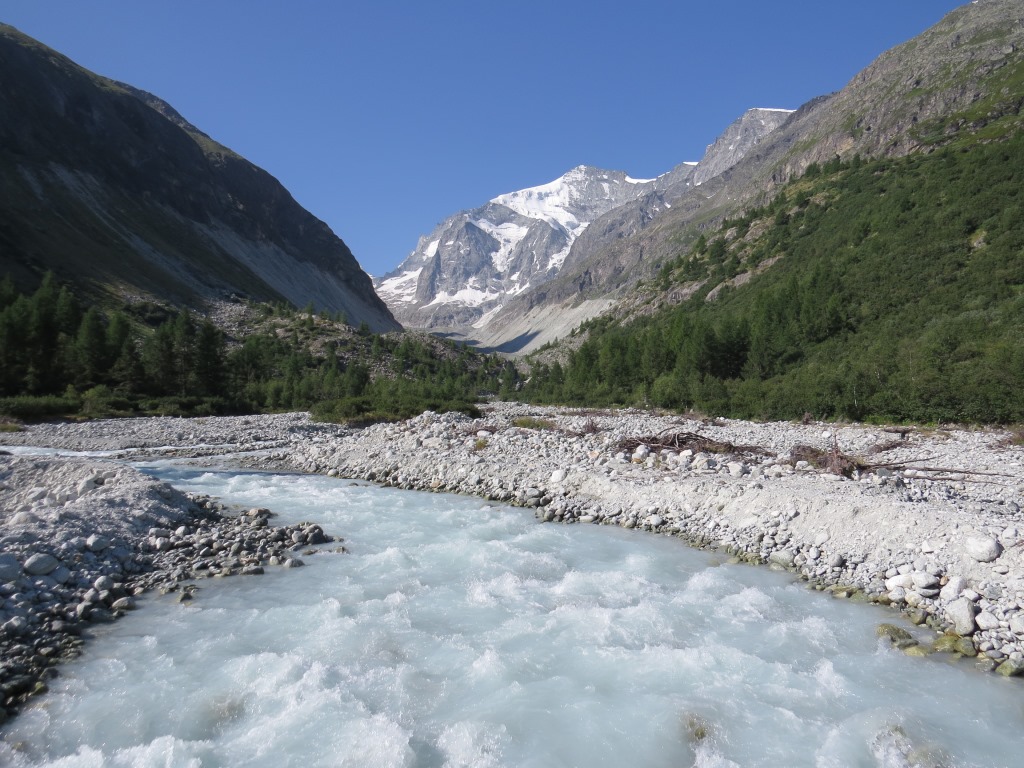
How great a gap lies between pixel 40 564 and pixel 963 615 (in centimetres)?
1275

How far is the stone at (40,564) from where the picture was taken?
7.68 m

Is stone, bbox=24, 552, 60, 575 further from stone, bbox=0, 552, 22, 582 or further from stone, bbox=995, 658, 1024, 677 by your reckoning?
stone, bbox=995, 658, 1024, 677

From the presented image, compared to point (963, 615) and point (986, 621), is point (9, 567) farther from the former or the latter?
point (986, 621)

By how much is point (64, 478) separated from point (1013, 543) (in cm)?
1891

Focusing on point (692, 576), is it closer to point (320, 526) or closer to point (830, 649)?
point (830, 649)

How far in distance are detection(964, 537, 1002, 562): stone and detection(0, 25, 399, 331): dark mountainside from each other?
9606 centimetres

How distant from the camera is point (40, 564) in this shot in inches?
307

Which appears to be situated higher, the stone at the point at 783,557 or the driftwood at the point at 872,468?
the driftwood at the point at 872,468

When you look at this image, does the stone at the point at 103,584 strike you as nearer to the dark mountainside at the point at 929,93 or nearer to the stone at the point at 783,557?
the stone at the point at 783,557

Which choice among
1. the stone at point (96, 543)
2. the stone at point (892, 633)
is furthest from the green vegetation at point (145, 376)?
the stone at point (892, 633)

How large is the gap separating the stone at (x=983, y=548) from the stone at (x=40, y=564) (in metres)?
13.4

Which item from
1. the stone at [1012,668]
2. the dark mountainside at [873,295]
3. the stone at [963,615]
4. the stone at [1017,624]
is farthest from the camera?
the dark mountainside at [873,295]

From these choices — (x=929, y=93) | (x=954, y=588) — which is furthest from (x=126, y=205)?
(x=929, y=93)

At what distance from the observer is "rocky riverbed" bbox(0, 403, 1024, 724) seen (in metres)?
6.96
